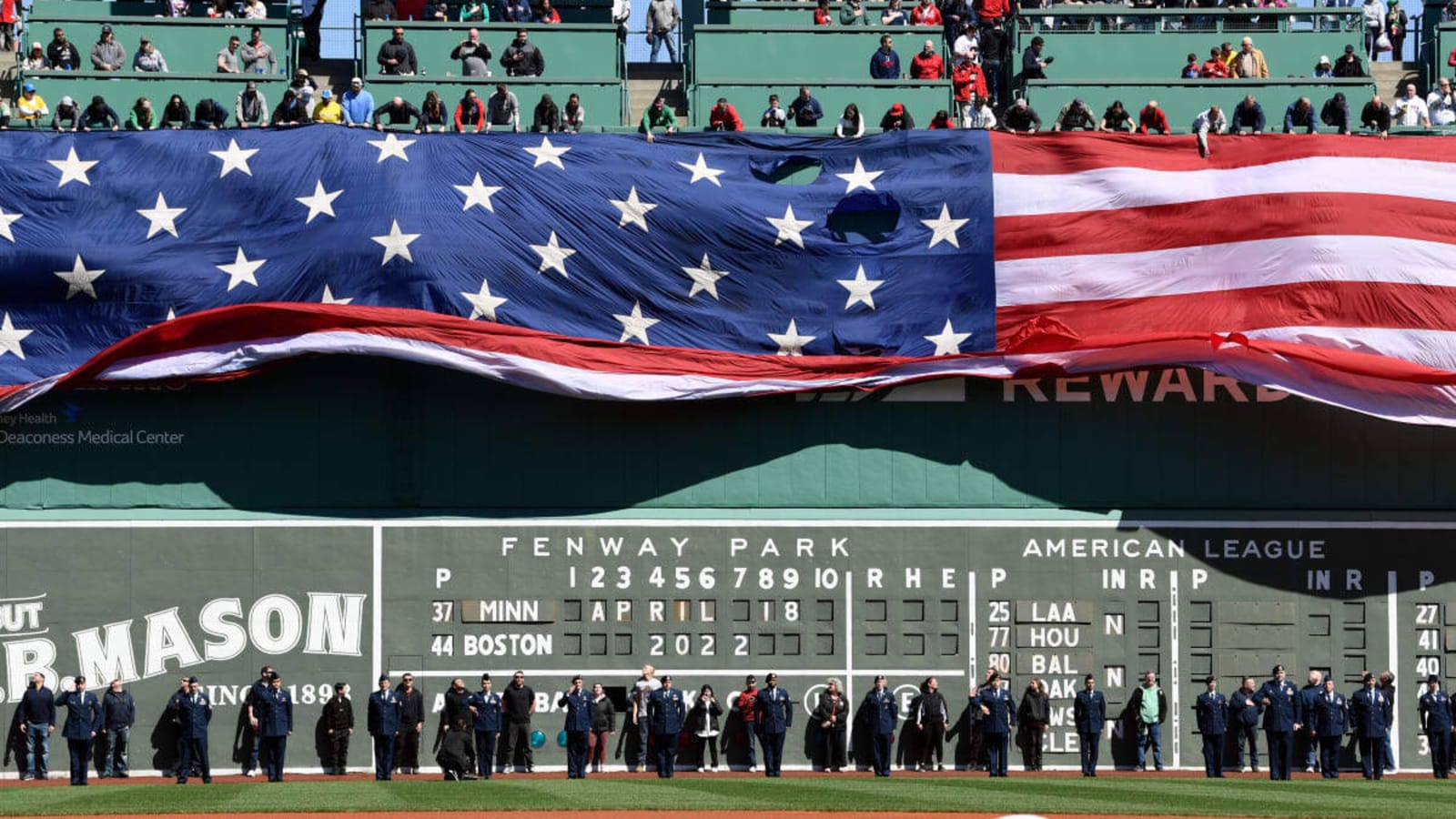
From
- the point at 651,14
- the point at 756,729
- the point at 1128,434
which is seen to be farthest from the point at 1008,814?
the point at 651,14

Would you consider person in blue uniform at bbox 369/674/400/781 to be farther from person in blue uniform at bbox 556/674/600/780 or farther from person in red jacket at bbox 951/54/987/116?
person in red jacket at bbox 951/54/987/116

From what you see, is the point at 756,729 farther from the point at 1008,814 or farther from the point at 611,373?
the point at 1008,814

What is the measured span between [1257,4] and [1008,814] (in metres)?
20.1

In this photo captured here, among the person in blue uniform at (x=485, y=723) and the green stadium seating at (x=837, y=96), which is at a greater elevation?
the green stadium seating at (x=837, y=96)

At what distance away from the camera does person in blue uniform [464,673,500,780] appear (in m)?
27.4

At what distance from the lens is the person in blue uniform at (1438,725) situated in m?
27.9

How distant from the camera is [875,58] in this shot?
34719 millimetres

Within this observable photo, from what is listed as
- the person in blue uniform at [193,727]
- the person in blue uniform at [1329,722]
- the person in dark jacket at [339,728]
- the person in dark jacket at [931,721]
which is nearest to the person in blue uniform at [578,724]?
the person in dark jacket at [339,728]

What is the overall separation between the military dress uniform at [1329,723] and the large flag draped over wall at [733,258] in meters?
3.85

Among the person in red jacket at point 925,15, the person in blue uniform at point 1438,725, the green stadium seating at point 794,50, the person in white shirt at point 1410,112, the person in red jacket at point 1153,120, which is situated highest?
the person in red jacket at point 925,15

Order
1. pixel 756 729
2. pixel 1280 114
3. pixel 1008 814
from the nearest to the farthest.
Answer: pixel 1008 814
pixel 756 729
pixel 1280 114

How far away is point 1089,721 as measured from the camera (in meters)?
27.9

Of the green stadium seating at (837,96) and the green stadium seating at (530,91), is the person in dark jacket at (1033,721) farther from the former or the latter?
the green stadium seating at (530,91)

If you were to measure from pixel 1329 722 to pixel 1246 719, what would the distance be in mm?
1067
